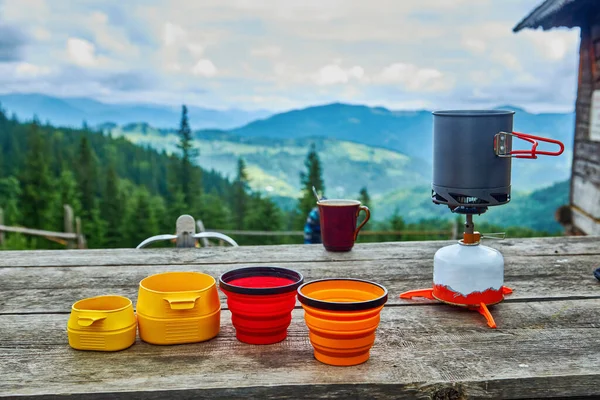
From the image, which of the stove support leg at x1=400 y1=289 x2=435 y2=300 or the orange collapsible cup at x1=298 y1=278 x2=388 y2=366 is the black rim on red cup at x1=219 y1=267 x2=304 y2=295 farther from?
the stove support leg at x1=400 y1=289 x2=435 y2=300

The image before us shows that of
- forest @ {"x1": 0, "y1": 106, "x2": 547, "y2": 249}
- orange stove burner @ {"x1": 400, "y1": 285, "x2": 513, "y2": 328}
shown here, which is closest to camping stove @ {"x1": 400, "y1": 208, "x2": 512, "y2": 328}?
orange stove burner @ {"x1": 400, "y1": 285, "x2": 513, "y2": 328}

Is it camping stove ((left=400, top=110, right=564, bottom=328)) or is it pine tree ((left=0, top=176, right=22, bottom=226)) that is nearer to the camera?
camping stove ((left=400, top=110, right=564, bottom=328))

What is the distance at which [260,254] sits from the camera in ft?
7.68

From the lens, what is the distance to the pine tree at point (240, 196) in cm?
3128

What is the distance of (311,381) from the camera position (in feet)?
4.03

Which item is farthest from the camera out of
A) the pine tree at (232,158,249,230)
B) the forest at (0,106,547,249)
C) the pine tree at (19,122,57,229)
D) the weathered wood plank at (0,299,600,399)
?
the pine tree at (232,158,249,230)

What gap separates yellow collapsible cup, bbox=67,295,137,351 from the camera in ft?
4.51

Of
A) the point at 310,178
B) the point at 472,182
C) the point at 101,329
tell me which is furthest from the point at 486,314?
the point at 310,178

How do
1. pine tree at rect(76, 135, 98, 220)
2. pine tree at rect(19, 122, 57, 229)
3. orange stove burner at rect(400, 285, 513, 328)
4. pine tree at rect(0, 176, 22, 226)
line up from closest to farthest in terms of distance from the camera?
orange stove burner at rect(400, 285, 513, 328)
pine tree at rect(19, 122, 57, 229)
pine tree at rect(0, 176, 22, 226)
pine tree at rect(76, 135, 98, 220)

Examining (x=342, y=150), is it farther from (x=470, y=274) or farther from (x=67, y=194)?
(x=470, y=274)

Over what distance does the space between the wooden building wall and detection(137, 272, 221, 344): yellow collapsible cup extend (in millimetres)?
5822

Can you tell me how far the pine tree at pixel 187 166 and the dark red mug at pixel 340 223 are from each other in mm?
27303

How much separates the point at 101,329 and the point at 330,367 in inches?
19.5

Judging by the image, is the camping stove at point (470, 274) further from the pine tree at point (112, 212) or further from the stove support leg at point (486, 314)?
the pine tree at point (112, 212)
